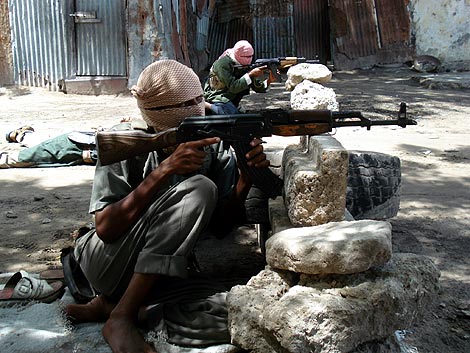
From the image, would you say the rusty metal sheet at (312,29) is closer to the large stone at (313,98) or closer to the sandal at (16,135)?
the large stone at (313,98)

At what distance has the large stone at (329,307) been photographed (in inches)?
78.1

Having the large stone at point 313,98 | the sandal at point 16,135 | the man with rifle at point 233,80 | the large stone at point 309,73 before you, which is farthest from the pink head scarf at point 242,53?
the sandal at point 16,135

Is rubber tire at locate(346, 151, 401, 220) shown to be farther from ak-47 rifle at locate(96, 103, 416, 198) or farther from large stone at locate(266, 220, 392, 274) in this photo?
large stone at locate(266, 220, 392, 274)

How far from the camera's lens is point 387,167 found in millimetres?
3930

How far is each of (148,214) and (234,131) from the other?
518 millimetres

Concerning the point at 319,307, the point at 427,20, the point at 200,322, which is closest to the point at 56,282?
the point at 200,322

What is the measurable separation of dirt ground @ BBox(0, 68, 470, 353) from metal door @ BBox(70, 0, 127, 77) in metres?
0.92

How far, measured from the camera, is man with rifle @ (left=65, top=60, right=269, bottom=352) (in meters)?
2.38

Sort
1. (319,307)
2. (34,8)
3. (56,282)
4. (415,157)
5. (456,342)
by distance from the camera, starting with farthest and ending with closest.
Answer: (34,8), (415,157), (56,282), (456,342), (319,307)

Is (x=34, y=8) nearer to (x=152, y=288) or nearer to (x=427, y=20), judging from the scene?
(x=427, y=20)

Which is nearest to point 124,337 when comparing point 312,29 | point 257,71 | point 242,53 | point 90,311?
point 90,311

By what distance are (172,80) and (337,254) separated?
3.37 feet

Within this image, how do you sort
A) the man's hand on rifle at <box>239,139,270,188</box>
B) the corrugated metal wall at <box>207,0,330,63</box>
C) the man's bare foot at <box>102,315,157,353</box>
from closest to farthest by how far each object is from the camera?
the man's bare foot at <box>102,315,157,353</box>
the man's hand on rifle at <box>239,139,270,188</box>
the corrugated metal wall at <box>207,0,330,63</box>

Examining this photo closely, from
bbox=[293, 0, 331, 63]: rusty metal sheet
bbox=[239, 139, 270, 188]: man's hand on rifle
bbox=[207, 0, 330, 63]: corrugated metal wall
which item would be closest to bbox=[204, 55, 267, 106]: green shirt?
bbox=[239, 139, 270, 188]: man's hand on rifle
